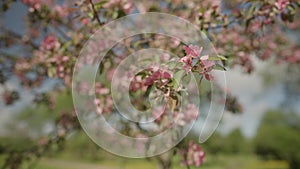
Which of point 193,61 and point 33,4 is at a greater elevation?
point 33,4

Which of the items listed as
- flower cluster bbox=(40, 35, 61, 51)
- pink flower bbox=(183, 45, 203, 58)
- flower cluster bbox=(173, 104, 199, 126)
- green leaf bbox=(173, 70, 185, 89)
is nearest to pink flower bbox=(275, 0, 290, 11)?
flower cluster bbox=(173, 104, 199, 126)

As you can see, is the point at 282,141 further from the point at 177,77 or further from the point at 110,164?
the point at 177,77

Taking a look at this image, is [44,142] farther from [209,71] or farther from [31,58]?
[209,71]

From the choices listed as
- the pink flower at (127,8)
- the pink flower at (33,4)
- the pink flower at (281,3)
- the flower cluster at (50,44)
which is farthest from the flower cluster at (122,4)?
the pink flower at (281,3)

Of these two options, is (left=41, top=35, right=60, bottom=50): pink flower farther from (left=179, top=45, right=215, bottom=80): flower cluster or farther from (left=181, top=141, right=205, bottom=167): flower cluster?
(left=179, top=45, right=215, bottom=80): flower cluster

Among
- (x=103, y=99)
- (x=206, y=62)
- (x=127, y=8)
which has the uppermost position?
(x=127, y=8)

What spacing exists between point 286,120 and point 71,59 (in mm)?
40921

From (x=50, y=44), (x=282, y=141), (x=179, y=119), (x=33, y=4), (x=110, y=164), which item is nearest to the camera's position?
(x=179, y=119)

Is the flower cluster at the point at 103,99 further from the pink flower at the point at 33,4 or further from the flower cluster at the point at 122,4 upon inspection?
the pink flower at the point at 33,4

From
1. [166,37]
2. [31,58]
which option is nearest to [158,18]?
[166,37]

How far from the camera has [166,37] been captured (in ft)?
10.8

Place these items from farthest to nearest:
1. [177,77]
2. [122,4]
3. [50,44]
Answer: [50,44]
[122,4]
[177,77]

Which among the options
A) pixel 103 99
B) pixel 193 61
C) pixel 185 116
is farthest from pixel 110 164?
pixel 193 61

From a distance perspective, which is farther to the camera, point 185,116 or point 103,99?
point 103,99
